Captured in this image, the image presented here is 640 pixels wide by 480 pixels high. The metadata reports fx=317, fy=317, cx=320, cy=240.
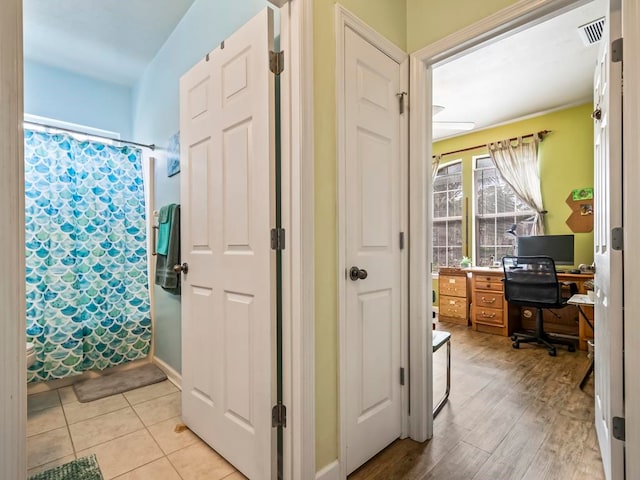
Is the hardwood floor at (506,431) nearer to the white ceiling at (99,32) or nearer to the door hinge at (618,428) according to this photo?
the door hinge at (618,428)

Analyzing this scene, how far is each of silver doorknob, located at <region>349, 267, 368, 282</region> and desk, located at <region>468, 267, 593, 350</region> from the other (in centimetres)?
309

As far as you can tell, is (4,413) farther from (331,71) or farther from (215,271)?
(331,71)

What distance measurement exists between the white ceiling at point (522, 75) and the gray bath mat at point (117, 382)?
3.59m

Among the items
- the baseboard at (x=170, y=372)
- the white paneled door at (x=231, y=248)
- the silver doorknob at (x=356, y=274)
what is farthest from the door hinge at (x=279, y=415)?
the baseboard at (x=170, y=372)

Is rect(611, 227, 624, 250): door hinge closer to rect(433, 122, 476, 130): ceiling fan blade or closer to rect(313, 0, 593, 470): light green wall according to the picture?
rect(313, 0, 593, 470): light green wall

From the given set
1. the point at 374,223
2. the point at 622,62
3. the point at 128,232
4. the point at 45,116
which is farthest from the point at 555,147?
the point at 45,116

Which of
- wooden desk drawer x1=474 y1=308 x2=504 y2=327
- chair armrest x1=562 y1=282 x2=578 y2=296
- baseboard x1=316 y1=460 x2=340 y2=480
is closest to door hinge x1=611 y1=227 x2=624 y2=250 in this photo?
baseboard x1=316 y1=460 x2=340 y2=480

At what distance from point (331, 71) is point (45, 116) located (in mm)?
3069

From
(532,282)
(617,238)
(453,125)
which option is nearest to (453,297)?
(532,282)

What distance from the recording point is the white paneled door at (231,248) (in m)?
1.35

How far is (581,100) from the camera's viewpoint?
12.0 ft

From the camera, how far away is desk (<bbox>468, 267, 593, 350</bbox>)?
3752mm

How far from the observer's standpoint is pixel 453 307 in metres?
4.34

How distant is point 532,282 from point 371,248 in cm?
267
